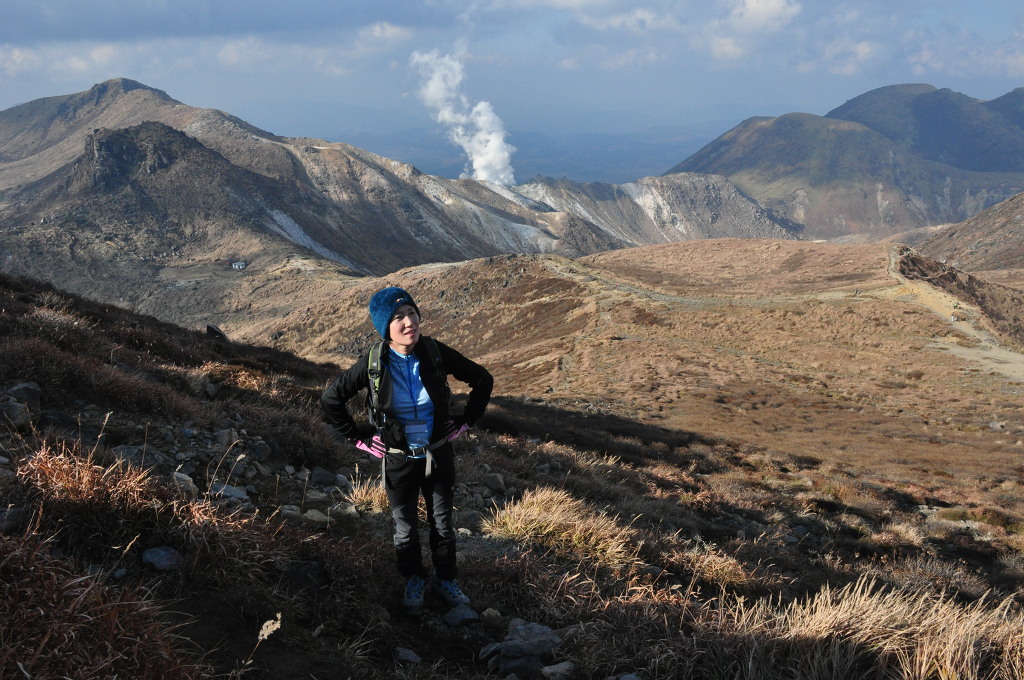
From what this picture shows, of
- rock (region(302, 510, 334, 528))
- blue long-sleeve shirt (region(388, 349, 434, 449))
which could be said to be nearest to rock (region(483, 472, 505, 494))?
rock (region(302, 510, 334, 528))

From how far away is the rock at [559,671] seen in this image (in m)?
3.47

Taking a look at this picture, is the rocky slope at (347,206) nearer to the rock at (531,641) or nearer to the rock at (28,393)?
the rock at (28,393)

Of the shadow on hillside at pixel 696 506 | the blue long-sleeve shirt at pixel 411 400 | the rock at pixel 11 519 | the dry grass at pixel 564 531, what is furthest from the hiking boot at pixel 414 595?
the shadow on hillside at pixel 696 506

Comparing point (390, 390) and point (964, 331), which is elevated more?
point (390, 390)

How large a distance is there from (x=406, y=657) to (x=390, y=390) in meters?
1.95

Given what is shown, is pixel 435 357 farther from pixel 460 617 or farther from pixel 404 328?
pixel 460 617

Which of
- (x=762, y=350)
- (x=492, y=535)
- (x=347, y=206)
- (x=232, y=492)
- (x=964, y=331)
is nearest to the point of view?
(x=232, y=492)

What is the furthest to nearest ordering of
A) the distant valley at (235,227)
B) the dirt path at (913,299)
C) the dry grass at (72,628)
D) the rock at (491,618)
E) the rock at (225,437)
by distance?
the distant valley at (235,227), the dirt path at (913,299), the rock at (225,437), the rock at (491,618), the dry grass at (72,628)

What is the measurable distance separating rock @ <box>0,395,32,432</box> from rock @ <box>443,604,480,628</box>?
15.1ft

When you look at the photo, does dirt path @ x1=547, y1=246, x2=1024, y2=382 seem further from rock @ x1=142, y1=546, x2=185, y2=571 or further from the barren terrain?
rock @ x1=142, y1=546, x2=185, y2=571

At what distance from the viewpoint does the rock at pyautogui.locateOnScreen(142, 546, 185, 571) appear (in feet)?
11.7

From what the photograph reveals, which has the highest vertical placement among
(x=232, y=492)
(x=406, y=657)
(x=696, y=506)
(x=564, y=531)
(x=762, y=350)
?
(x=232, y=492)

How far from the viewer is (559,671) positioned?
3.50 m

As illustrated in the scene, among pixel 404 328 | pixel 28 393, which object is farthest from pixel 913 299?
pixel 28 393
